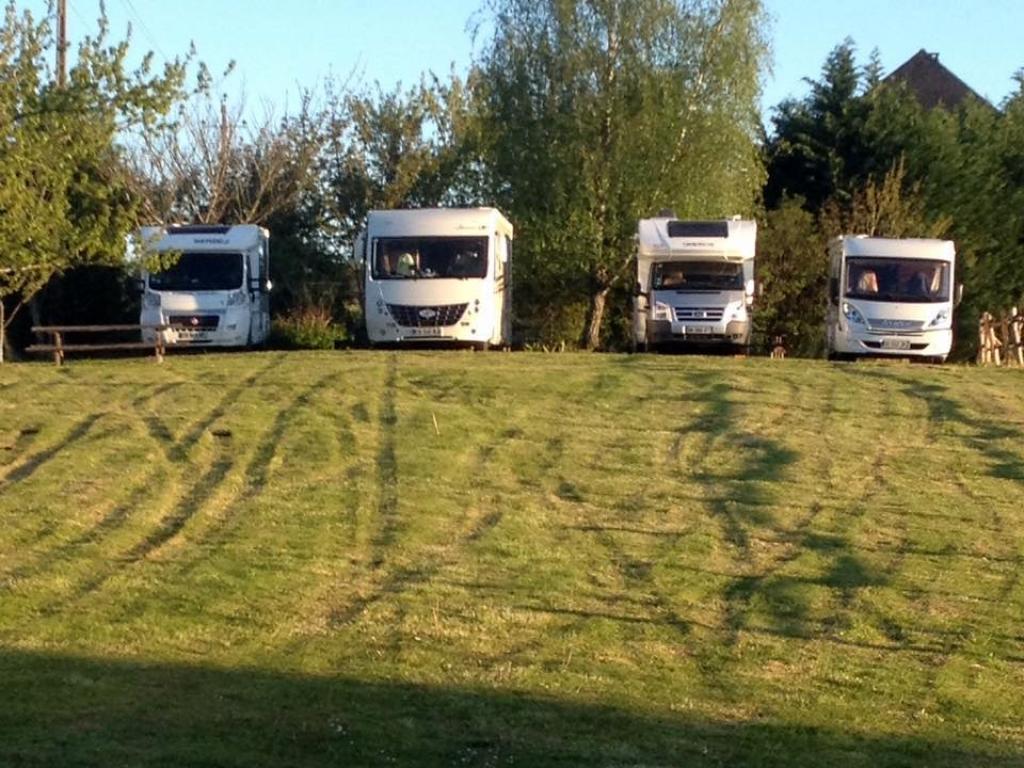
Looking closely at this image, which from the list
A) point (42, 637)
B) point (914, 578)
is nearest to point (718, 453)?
point (914, 578)

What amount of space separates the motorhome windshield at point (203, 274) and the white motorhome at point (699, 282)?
28.3 ft

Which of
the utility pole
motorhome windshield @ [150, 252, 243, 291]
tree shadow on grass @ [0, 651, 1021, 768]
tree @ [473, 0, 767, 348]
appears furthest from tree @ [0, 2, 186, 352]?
tree @ [473, 0, 767, 348]

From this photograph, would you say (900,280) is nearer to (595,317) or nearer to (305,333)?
(595,317)

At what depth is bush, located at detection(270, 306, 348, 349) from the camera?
128 feet

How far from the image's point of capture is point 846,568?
14.7 meters

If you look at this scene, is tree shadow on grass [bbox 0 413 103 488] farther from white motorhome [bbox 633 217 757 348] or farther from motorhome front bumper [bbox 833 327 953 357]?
motorhome front bumper [bbox 833 327 953 357]

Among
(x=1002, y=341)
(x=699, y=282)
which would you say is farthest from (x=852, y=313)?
(x=1002, y=341)

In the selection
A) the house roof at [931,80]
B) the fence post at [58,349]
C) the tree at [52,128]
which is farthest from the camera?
the house roof at [931,80]

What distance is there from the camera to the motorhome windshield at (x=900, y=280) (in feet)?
99.2

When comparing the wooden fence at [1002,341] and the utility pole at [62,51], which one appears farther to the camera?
the wooden fence at [1002,341]

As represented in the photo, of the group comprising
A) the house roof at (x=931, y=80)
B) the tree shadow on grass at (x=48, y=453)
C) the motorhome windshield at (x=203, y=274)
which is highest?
the house roof at (x=931, y=80)

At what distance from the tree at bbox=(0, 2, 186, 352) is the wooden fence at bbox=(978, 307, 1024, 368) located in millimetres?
22915

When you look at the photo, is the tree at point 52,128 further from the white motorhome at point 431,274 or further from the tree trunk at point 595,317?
the tree trunk at point 595,317

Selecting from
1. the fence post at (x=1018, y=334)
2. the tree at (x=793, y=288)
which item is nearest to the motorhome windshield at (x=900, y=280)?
the fence post at (x=1018, y=334)
